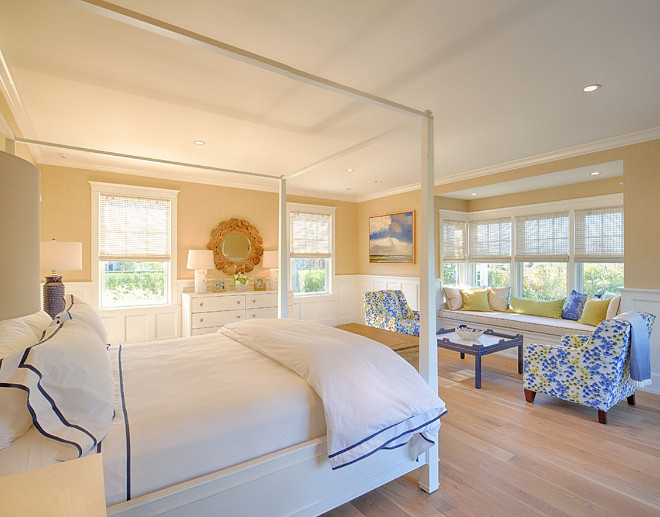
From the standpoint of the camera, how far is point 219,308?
533cm

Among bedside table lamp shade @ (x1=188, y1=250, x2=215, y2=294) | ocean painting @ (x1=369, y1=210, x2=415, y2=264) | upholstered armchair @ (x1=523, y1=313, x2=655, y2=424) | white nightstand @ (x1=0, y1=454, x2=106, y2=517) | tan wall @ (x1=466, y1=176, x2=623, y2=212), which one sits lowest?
upholstered armchair @ (x1=523, y1=313, x2=655, y2=424)

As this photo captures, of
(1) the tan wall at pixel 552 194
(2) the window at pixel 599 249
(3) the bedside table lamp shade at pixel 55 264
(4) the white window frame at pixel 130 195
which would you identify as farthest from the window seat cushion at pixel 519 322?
(3) the bedside table lamp shade at pixel 55 264

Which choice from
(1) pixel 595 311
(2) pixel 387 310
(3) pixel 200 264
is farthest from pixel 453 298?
(3) pixel 200 264

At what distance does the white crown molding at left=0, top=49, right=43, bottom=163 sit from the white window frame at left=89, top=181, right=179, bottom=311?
0.97 meters

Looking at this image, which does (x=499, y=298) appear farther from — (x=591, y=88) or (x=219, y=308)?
(x=219, y=308)

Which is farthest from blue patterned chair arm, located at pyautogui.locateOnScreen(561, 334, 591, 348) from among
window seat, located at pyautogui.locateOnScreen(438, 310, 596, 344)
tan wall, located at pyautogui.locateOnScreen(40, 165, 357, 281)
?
tan wall, located at pyautogui.locateOnScreen(40, 165, 357, 281)

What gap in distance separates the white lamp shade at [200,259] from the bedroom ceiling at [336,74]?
1.52 metres

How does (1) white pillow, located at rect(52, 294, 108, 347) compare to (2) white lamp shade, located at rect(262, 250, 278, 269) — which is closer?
(1) white pillow, located at rect(52, 294, 108, 347)

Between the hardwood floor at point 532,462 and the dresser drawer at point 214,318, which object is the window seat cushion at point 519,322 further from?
the dresser drawer at point 214,318

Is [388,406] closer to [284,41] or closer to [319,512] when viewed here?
[319,512]

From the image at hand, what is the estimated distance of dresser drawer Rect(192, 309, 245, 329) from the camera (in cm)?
516

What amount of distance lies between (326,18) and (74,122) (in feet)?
9.27

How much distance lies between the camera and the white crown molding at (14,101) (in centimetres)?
245

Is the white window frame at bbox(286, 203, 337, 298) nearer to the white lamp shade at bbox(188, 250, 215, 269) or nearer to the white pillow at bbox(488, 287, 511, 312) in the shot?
the white lamp shade at bbox(188, 250, 215, 269)
